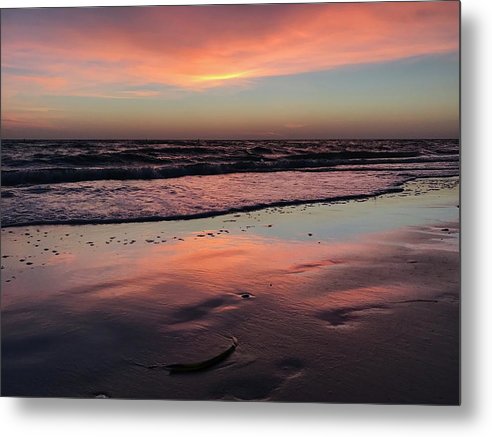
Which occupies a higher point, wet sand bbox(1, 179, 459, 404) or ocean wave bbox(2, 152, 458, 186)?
ocean wave bbox(2, 152, 458, 186)

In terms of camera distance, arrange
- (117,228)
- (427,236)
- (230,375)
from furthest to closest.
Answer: (117,228)
(427,236)
(230,375)

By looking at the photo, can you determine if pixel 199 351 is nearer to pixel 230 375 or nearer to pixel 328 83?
pixel 230 375

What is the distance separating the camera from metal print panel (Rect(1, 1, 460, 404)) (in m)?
2.48

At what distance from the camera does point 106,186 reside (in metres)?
2.76

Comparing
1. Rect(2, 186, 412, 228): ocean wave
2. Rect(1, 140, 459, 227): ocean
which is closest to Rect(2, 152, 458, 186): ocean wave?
Rect(1, 140, 459, 227): ocean

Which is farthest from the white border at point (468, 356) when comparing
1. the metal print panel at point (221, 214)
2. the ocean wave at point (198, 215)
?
the ocean wave at point (198, 215)

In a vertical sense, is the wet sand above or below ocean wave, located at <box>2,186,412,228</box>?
below

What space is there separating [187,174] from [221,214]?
1.14ft

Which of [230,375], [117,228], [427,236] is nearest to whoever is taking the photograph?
[230,375]

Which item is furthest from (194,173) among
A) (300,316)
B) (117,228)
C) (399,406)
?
(399,406)

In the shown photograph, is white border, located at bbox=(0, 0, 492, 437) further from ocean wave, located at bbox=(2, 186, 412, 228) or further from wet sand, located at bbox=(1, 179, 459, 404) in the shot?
ocean wave, located at bbox=(2, 186, 412, 228)

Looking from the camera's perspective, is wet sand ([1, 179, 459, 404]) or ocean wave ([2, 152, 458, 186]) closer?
wet sand ([1, 179, 459, 404])

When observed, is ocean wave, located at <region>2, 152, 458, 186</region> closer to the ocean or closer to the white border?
the ocean

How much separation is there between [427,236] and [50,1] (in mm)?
1866
